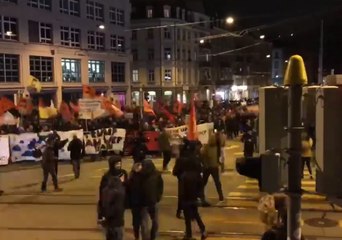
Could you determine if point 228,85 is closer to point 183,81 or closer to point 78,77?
point 183,81

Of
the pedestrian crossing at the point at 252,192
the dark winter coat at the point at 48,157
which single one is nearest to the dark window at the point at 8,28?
the dark winter coat at the point at 48,157

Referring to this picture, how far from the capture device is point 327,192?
3.35 m

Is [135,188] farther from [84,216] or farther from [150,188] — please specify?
[84,216]

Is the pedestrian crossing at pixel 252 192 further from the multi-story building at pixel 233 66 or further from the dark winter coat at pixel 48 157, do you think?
the multi-story building at pixel 233 66

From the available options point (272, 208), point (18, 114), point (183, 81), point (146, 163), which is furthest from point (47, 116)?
point (183, 81)

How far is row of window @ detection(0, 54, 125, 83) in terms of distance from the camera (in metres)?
37.6

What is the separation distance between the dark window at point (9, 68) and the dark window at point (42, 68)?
1.48 metres

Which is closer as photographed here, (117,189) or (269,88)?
(269,88)

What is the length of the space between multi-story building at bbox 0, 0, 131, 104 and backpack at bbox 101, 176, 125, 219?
1198 inches

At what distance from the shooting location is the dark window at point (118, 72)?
51.3 metres

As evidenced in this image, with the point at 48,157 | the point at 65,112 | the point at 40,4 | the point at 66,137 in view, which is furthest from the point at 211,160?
the point at 40,4

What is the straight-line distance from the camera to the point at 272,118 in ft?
12.6

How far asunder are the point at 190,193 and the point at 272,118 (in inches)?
244

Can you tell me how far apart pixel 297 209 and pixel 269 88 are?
88 centimetres
